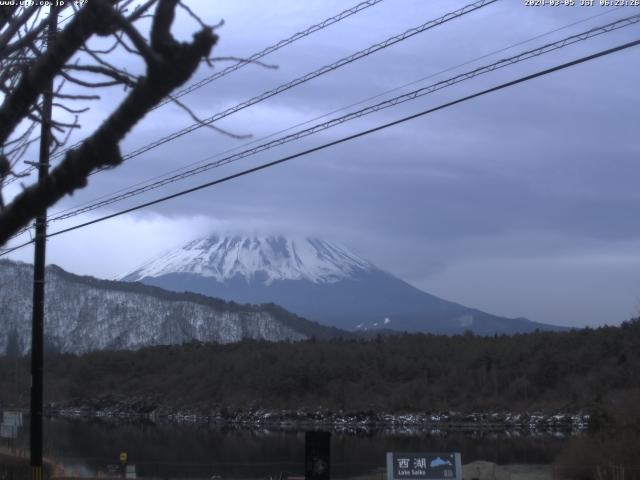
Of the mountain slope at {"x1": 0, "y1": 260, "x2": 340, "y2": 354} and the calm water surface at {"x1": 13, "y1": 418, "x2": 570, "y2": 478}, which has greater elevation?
the mountain slope at {"x1": 0, "y1": 260, "x2": 340, "y2": 354}

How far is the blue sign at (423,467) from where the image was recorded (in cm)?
2236

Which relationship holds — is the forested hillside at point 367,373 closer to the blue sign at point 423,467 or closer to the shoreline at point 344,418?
the shoreline at point 344,418

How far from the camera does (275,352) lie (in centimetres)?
10119

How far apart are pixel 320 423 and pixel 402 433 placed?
1360 centimetres

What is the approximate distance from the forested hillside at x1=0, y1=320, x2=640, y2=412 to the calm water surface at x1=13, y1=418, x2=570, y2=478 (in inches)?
518

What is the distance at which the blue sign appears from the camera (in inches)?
880

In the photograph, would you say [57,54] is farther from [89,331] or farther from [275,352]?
[89,331]

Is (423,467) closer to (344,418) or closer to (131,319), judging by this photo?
(344,418)

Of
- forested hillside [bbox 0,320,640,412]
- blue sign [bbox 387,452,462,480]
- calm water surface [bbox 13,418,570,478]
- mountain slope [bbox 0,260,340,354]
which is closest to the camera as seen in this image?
blue sign [bbox 387,452,462,480]

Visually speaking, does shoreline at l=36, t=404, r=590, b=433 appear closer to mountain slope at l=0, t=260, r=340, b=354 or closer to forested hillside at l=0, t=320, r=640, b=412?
forested hillside at l=0, t=320, r=640, b=412

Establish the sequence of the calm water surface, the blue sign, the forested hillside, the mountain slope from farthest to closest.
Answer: the mountain slope, the forested hillside, the calm water surface, the blue sign

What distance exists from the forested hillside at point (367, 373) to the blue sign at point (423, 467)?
164 feet

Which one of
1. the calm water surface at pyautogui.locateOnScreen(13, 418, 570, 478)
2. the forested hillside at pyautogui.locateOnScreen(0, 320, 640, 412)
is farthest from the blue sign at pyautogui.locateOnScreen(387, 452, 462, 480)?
the forested hillside at pyautogui.locateOnScreen(0, 320, 640, 412)

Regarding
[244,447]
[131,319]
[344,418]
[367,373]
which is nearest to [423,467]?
[244,447]
